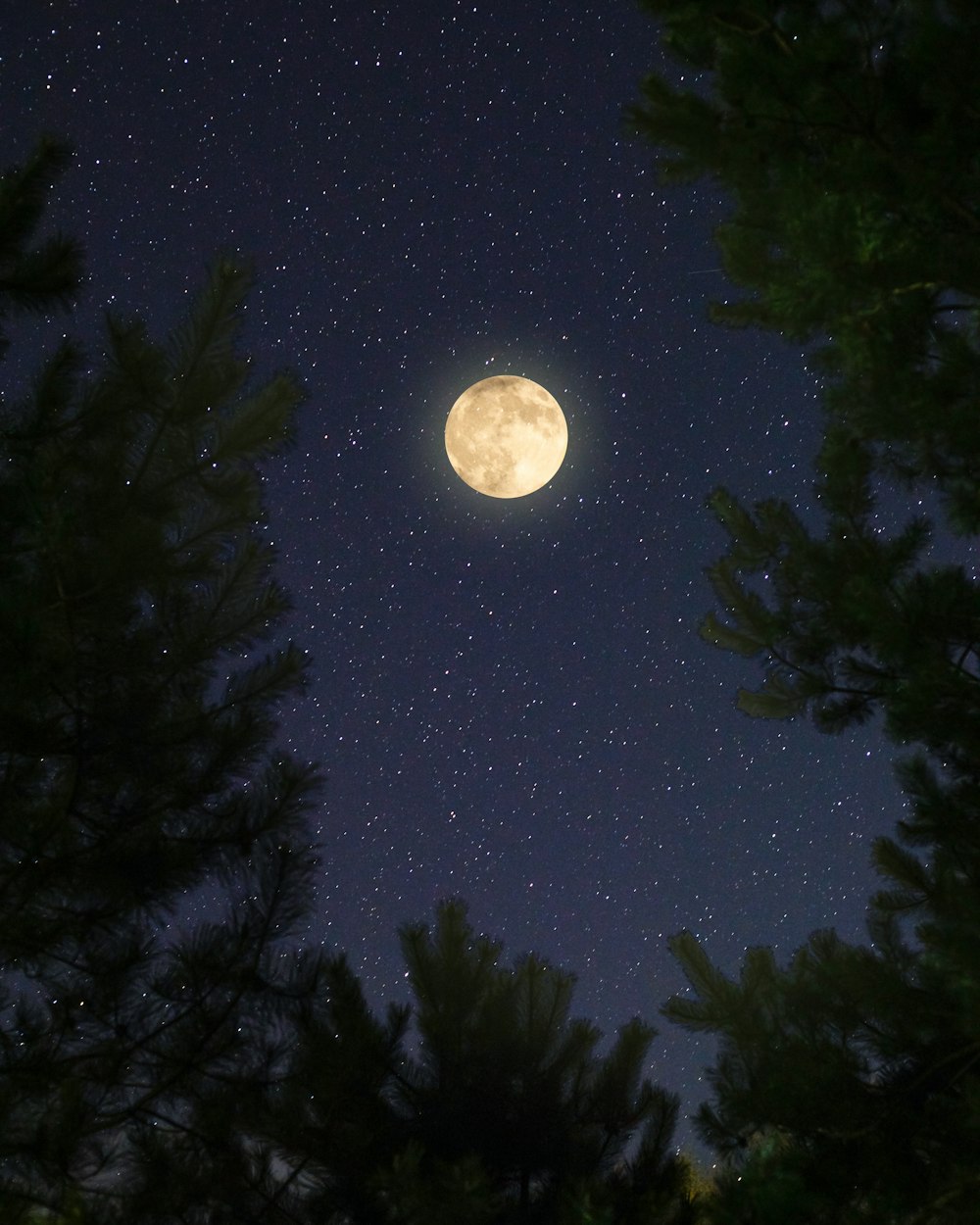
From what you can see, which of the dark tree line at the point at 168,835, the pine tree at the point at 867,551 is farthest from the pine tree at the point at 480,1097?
the pine tree at the point at 867,551

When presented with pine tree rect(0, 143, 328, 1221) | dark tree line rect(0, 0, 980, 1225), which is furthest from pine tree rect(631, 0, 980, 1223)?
pine tree rect(0, 143, 328, 1221)

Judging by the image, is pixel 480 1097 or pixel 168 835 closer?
pixel 168 835

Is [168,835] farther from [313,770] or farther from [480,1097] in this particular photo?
[480,1097]

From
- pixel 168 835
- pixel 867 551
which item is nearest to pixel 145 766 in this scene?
pixel 168 835

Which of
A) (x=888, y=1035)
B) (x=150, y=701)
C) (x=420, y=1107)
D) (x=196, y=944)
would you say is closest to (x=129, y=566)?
(x=150, y=701)

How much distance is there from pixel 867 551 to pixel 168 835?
348cm

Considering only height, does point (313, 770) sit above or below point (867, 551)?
below

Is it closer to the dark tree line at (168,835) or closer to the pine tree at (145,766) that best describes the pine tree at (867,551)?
the dark tree line at (168,835)

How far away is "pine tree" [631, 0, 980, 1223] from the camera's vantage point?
332 cm

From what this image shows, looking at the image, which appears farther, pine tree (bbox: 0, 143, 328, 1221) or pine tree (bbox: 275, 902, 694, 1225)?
pine tree (bbox: 275, 902, 694, 1225)

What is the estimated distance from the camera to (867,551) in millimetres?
4504

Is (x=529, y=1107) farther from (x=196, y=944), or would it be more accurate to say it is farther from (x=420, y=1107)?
(x=196, y=944)

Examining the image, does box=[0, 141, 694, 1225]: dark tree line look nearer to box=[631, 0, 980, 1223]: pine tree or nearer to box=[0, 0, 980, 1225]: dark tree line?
box=[0, 0, 980, 1225]: dark tree line

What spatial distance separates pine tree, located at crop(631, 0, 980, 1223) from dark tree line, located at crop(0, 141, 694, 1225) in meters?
1.03
